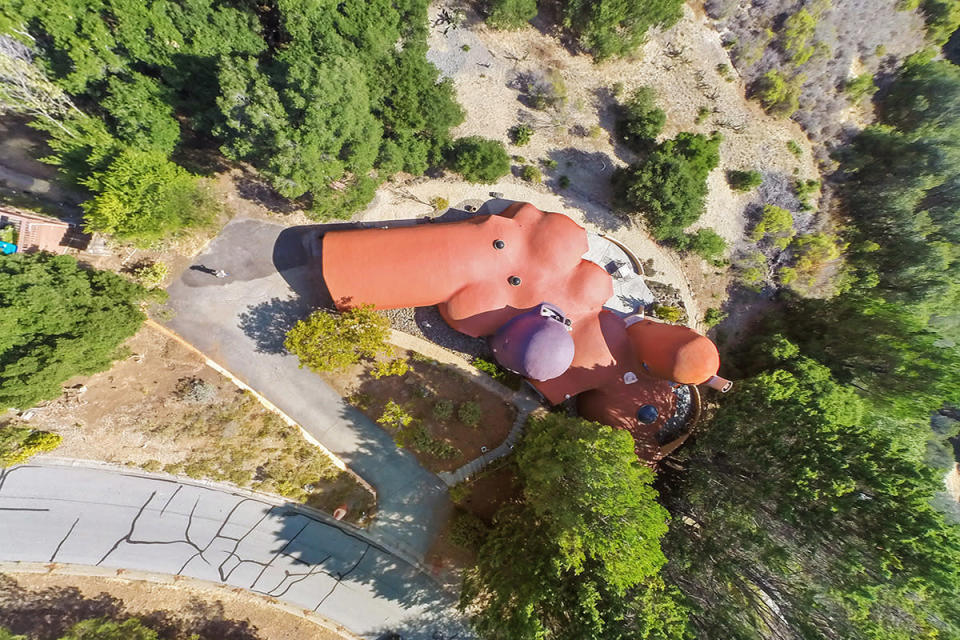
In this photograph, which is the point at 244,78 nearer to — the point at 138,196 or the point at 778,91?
the point at 138,196

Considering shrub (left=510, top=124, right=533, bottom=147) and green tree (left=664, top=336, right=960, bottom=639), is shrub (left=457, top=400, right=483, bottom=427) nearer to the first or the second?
green tree (left=664, top=336, right=960, bottom=639)

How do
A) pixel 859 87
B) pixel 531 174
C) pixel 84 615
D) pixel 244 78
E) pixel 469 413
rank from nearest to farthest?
pixel 244 78 < pixel 84 615 < pixel 469 413 < pixel 531 174 < pixel 859 87

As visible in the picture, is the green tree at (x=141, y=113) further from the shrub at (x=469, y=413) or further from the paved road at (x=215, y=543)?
the shrub at (x=469, y=413)

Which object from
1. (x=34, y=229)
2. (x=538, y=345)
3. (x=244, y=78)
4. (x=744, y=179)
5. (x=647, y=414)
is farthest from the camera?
(x=744, y=179)

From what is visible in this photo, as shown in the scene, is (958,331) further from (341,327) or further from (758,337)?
(341,327)

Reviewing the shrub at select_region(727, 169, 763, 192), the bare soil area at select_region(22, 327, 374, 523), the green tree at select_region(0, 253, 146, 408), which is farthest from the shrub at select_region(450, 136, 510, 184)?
the green tree at select_region(0, 253, 146, 408)

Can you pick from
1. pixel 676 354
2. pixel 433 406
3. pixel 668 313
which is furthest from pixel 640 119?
pixel 433 406
